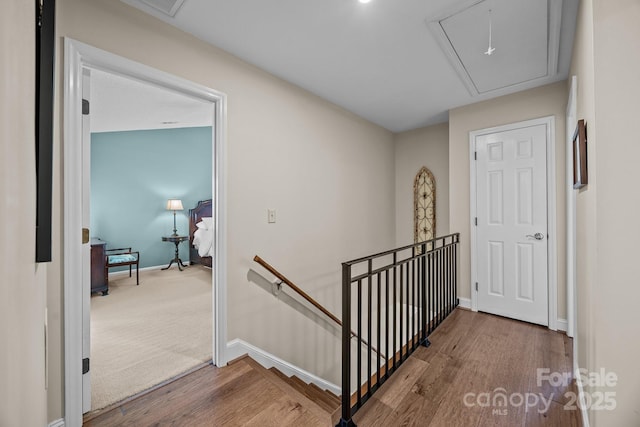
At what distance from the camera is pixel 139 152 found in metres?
5.45

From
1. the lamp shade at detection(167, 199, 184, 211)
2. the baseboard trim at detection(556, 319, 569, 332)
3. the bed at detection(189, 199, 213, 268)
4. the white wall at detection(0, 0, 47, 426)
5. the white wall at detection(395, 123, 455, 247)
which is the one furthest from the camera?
the lamp shade at detection(167, 199, 184, 211)

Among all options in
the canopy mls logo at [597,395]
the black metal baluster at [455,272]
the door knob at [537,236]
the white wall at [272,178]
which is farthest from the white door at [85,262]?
the door knob at [537,236]

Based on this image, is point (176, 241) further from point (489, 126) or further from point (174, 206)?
point (489, 126)

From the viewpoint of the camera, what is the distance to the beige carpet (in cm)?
188

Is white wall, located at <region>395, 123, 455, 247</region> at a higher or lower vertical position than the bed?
higher

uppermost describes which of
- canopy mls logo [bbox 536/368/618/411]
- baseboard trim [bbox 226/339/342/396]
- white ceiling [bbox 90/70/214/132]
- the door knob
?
white ceiling [bbox 90/70/214/132]

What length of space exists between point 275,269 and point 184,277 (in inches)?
125

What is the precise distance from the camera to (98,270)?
3688mm

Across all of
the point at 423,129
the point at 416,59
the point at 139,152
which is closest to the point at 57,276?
the point at 416,59

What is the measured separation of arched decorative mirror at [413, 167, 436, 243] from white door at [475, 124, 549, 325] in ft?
2.70

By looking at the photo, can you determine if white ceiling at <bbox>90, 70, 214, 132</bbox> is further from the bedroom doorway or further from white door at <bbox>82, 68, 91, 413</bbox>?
white door at <bbox>82, 68, 91, 413</bbox>

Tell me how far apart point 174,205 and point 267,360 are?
455 centimetres

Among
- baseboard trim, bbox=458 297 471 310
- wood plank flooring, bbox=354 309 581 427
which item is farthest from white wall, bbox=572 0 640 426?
baseboard trim, bbox=458 297 471 310

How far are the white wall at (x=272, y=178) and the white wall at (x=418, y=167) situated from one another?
3.08 feet
